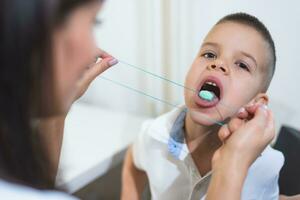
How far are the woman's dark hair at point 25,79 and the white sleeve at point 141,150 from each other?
1.42 feet

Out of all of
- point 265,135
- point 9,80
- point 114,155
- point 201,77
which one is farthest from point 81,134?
point 9,80

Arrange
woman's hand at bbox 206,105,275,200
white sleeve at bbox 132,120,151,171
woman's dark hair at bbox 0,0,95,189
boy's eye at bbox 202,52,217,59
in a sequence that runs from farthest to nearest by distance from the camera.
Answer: white sleeve at bbox 132,120,151,171 → boy's eye at bbox 202,52,217,59 → woman's hand at bbox 206,105,275,200 → woman's dark hair at bbox 0,0,95,189

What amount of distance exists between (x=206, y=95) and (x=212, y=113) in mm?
34

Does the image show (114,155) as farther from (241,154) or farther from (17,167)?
(17,167)

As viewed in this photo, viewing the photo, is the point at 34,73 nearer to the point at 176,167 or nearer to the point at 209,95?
the point at 209,95

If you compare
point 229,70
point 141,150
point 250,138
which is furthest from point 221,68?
point 141,150

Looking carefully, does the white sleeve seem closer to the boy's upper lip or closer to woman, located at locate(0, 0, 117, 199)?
the boy's upper lip

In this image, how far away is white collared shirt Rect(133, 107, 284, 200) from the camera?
0.66 meters

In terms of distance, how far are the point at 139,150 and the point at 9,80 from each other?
1.74 ft

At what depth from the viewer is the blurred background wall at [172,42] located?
592mm

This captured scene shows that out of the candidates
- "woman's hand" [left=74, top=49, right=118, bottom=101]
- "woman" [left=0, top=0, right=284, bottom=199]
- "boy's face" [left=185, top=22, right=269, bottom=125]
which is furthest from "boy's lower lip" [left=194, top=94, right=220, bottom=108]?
"woman" [left=0, top=0, right=284, bottom=199]

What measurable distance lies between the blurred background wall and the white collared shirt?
53mm

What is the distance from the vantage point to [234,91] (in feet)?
2.09

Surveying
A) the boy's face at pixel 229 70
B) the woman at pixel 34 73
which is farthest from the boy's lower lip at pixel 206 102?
the woman at pixel 34 73
